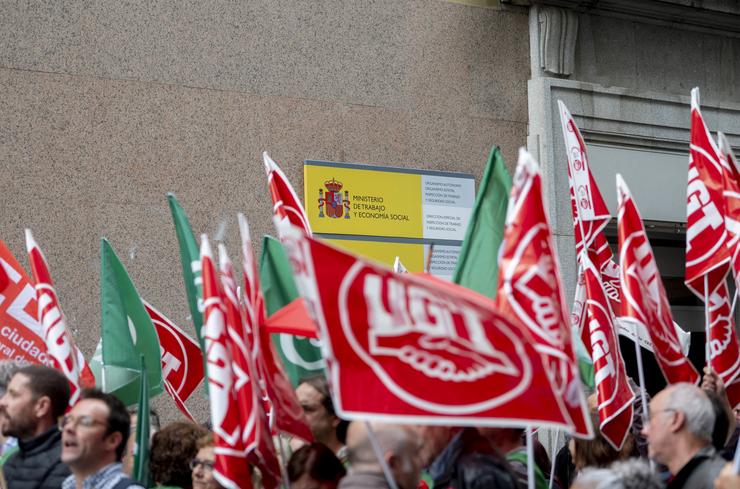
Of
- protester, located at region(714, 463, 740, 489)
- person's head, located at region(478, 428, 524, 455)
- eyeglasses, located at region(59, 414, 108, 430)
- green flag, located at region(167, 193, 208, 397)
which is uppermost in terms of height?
green flag, located at region(167, 193, 208, 397)

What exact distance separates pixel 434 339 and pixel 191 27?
6.43 meters

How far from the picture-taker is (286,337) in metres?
6.65

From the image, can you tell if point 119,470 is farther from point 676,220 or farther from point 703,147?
point 676,220

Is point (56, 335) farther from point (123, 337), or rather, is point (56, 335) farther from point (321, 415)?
point (321, 415)

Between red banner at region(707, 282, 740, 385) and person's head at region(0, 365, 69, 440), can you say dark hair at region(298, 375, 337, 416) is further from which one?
red banner at region(707, 282, 740, 385)

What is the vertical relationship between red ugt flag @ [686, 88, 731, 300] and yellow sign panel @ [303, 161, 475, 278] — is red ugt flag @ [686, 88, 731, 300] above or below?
below

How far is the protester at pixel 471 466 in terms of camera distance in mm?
4082

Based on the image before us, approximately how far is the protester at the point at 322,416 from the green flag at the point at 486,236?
737 mm

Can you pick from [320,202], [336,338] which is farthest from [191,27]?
[336,338]

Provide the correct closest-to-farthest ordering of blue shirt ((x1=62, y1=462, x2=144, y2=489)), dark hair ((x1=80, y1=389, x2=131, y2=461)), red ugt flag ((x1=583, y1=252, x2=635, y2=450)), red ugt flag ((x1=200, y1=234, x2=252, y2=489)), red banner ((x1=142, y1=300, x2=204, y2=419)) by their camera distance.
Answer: red ugt flag ((x1=200, y1=234, x2=252, y2=489)) < blue shirt ((x1=62, y1=462, x2=144, y2=489)) < dark hair ((x1=80, y1=389, x2=131, y2=461)) < red ugt flag ((x1=583, y1=252, x2=635, y2=450)) < red banner ((x1=142, y1=300, x2=204, y2=419))

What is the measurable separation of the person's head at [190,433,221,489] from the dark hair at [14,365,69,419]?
0.60 meters

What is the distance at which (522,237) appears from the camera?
449 centimetres

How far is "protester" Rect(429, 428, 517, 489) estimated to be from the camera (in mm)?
4082

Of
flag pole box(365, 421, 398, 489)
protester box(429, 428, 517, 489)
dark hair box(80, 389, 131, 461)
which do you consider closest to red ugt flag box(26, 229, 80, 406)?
dark hair box(80, 389, 131, 461)
